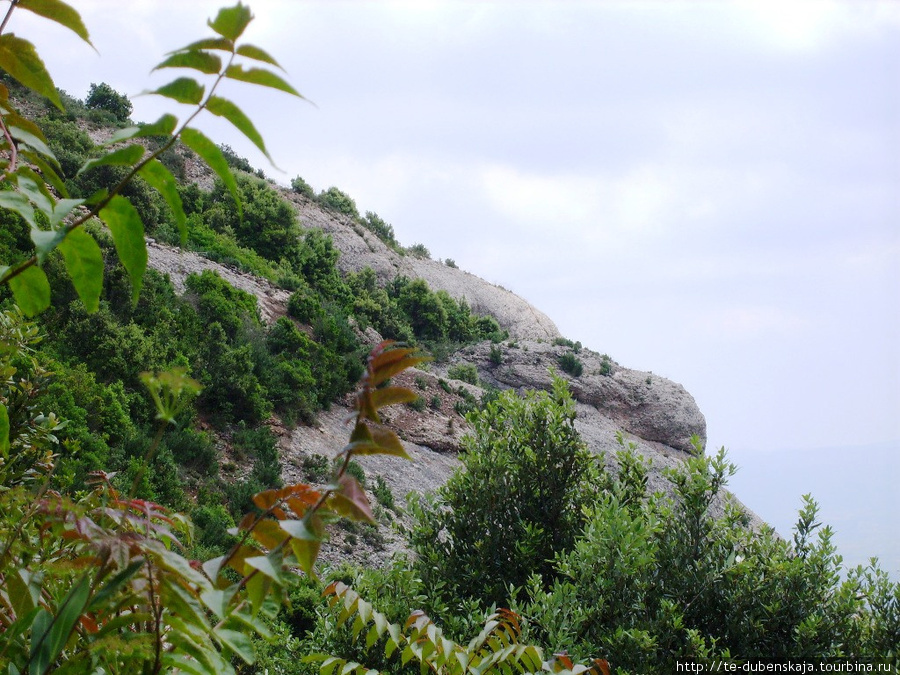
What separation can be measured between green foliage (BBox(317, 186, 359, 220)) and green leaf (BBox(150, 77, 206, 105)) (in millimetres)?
22717

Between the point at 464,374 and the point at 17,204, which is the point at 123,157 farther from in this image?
the point at 464,374

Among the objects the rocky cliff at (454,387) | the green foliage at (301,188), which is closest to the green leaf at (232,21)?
the rocky cliff at (454,387)

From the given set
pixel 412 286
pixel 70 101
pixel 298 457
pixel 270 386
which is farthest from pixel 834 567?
pixel 70 101

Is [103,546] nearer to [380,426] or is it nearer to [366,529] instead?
[380,426]

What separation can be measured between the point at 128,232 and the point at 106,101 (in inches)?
823

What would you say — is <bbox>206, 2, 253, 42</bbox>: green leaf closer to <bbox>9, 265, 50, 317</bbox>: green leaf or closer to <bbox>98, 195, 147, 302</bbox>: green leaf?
<bbox>98, 195, 147, 302</bbox>: green leaf

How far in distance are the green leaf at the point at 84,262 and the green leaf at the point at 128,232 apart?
2 centimetres

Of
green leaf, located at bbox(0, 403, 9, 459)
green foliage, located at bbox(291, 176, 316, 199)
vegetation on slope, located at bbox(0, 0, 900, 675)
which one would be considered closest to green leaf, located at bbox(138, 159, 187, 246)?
vegetation on slope, located at bbox(0, 0, 900, 675)

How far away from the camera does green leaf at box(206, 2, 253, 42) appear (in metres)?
0.49

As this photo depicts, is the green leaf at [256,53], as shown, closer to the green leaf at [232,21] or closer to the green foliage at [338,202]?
the green leaf at [232,21]

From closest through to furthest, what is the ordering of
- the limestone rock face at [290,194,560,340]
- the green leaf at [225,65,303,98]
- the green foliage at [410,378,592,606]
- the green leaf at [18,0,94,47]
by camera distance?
Result: 1. the green leaf at [225,65,303,98]
2. the green leaf at [18,0,94,47]
3. the green foliage at [410,378,592,606]
4. the limestone rock face at [290,194,560,340]

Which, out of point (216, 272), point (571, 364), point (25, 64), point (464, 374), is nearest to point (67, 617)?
point (25, 64)

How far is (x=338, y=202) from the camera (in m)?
23.6

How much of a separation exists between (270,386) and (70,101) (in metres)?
12.4
